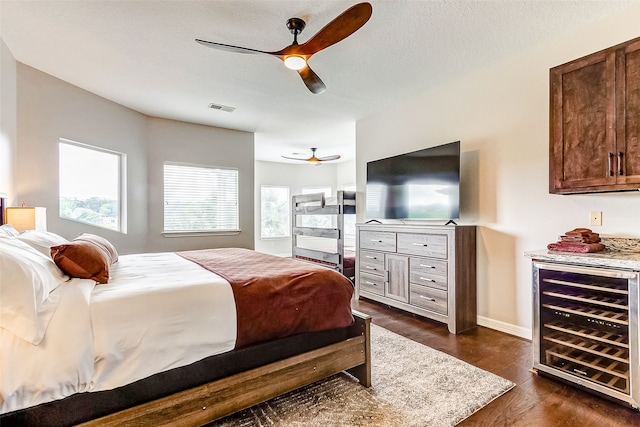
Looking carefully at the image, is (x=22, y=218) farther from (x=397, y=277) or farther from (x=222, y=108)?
(x=397, y=277)

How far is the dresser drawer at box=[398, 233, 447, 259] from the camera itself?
320cm

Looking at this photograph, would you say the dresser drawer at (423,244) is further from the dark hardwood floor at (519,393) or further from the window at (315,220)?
the window at (315,220)

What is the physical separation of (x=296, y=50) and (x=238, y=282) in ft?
5.48

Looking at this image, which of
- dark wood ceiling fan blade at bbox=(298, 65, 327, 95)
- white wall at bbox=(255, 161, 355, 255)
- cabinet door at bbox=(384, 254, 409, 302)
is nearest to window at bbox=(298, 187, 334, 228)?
white wall at bbox=(255, 161, 355, 255)

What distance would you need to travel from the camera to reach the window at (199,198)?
5.06m

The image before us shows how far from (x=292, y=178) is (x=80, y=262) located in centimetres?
693

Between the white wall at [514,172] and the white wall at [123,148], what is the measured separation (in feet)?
11.5

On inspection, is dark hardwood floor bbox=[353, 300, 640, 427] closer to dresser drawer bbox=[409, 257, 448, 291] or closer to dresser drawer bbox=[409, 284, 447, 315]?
dresser drawer bbox=[409, 284, 447, 315]

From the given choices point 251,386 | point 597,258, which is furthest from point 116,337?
point 597,258

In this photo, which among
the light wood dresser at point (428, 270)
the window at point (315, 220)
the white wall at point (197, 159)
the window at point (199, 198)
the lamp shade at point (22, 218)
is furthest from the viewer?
the window at point (315, 220)

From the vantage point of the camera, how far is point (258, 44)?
9.05 feet

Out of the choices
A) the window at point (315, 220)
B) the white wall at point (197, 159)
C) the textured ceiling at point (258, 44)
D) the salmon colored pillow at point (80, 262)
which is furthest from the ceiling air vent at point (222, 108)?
the window at point (315, 220)

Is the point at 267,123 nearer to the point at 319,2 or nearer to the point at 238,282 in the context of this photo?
the point at 319,2

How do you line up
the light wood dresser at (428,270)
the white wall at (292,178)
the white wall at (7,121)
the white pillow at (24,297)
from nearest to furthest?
1. the white pillow at (24,297)
2. the white wall at (7,121)
3. the light wood dresser at (428,270)
4. the white wall at (292,178)
